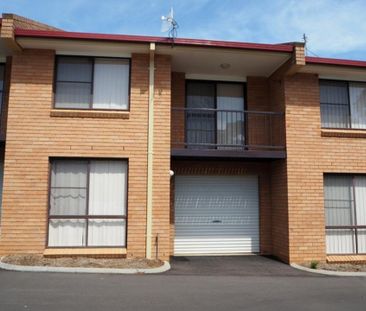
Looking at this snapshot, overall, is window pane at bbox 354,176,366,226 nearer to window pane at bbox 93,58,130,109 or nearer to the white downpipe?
the white downpipe

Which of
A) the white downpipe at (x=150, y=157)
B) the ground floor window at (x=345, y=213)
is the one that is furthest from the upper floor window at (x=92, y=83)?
the ground floor window at (x=345, y=213)

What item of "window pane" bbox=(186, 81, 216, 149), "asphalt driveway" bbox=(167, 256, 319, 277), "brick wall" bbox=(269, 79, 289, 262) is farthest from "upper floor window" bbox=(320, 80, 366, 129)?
"asphalt driveway" bbox=(167, 256, 319, 277)

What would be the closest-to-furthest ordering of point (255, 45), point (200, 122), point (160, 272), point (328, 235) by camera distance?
point (160, 272) → point (255, 45) → point (328, 235) → point (200, 122)

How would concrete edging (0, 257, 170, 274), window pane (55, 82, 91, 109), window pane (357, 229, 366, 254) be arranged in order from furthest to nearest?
window pane (357, 229, 366, 254), window pane (55, 82, 91, 109), concrete edging (0, 257, 170, 274)

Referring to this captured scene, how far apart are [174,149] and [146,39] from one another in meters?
2.94

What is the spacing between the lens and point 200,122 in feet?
39.2

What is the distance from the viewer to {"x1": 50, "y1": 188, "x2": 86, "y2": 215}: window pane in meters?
9.90

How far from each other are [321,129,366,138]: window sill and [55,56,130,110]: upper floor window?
5.59 meters

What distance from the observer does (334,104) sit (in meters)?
11.6

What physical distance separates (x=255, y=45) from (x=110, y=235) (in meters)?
6.18

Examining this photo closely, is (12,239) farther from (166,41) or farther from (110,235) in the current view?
(166,41)

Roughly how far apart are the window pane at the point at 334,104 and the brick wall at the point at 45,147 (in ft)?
15.4

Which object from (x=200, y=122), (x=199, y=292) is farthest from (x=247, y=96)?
(x=199, y=292)

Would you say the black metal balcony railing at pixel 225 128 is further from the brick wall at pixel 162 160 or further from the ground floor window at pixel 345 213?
the ground floor window at pixel 345 213
